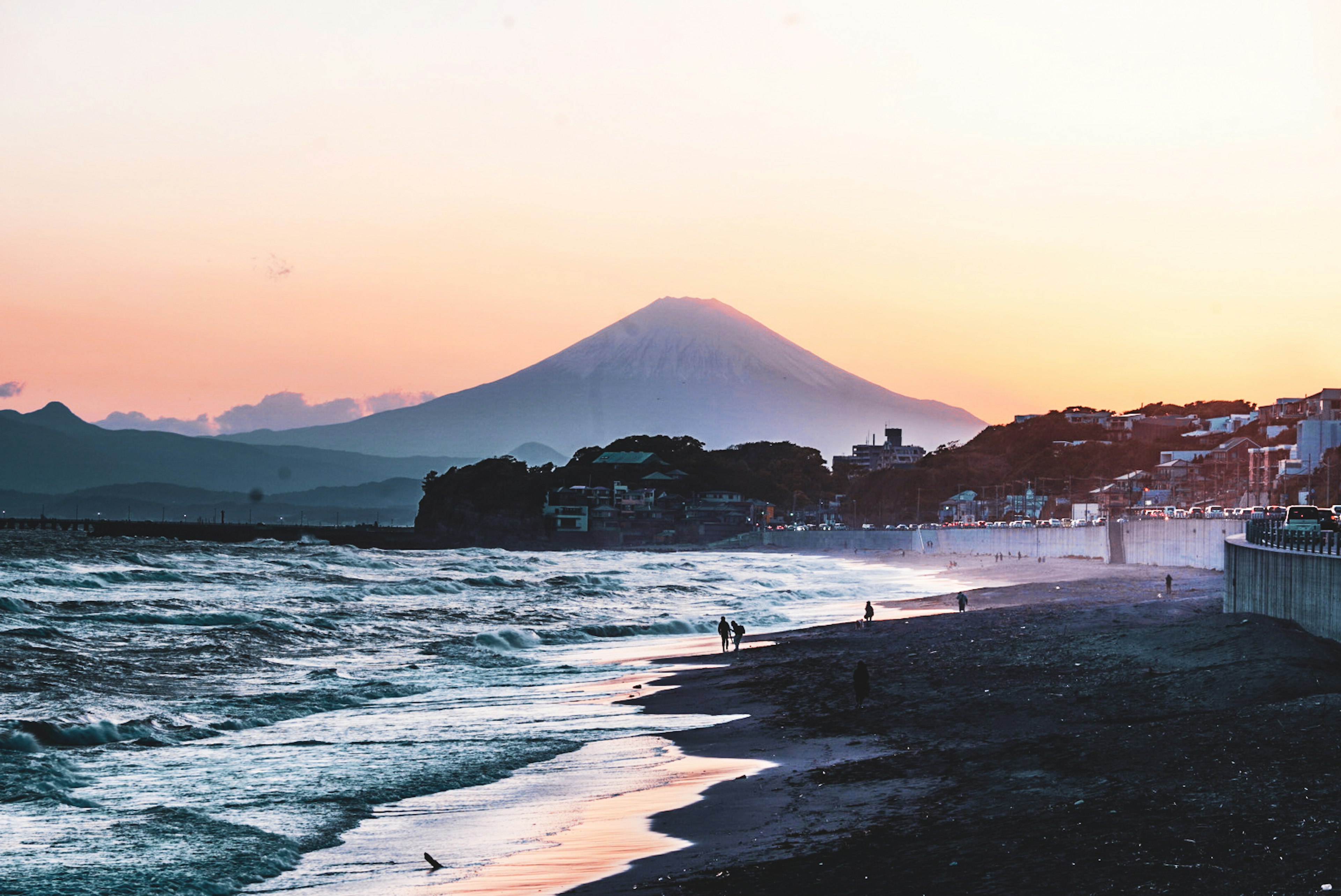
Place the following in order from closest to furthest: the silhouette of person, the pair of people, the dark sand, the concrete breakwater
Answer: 1. the dark sand
2. the silhouette of person
3. the pair of people
4. the concrete breakwater

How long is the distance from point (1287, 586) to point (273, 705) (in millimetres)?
23591

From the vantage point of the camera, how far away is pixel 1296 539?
31719mm

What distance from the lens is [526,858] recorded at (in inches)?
583

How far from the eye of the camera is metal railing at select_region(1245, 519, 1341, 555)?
2788 centimetres

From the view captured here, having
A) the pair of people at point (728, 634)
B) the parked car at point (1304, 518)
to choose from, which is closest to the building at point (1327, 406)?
the parked car at point (1304, 518)

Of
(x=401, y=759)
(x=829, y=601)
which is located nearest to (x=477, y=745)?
(x=401, y=759)

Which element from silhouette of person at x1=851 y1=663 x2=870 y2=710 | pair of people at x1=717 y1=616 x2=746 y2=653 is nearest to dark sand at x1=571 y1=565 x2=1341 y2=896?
silhouette of person at x1=851 y1=663 x2=870 y2=710

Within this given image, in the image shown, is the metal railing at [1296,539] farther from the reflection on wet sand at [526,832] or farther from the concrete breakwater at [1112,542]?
the concrete breakwater at [1112,542]

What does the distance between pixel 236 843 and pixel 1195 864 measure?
36.7ft

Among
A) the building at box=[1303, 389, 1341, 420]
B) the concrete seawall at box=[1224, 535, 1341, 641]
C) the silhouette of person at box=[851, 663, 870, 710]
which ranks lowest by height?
the silhouette of person at box=[851, 663, 870, 710]

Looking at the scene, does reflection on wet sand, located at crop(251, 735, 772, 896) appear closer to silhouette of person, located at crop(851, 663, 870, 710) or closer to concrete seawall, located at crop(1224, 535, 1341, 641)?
silhouette of person, located at crop(851, 663, 870, 710)

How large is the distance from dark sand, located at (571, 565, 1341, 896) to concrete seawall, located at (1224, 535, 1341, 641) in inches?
25.2

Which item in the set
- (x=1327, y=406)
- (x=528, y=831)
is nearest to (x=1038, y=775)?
(x=528, y=831)

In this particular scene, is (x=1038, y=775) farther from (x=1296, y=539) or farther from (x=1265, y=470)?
(x=1265, y=470)
